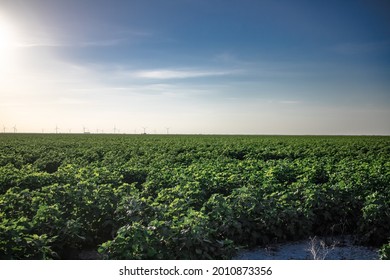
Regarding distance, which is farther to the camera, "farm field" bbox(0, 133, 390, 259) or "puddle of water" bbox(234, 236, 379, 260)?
"puddle of water" bbox(234, 236, 379, 260)

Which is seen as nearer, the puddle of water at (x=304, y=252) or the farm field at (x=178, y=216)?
the farm field at (x=178, y=216)

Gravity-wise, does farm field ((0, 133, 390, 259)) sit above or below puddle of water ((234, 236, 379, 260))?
above

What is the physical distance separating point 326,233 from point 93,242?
4344 mm

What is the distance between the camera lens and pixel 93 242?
6363 mm

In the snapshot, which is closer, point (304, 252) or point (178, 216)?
point (178, 216)

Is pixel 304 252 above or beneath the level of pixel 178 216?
beneath

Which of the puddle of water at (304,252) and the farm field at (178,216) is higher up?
the farm field at (178,216)

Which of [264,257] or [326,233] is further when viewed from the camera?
[326,233]
